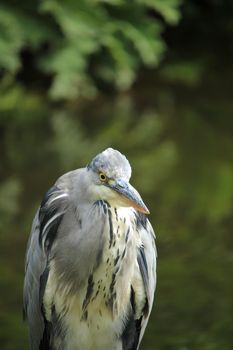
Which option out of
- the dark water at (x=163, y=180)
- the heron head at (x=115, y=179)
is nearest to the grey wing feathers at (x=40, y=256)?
the heron head at (x=115, y=179)

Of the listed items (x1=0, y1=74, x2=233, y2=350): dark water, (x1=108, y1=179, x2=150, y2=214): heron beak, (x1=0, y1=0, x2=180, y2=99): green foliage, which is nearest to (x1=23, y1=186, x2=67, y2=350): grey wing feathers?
(x1=108, y1=179, x2=150, y2=214): heron beak

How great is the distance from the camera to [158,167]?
9250 mm

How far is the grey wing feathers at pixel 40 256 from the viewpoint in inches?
185

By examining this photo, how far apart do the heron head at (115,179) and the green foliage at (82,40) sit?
6.12 meters

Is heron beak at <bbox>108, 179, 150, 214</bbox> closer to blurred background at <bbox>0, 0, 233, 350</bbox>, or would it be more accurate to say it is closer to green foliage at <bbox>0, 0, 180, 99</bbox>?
blurred background at <bbox>0, 0, 233, 350</bbox>

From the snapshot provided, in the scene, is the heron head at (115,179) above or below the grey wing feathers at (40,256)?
above

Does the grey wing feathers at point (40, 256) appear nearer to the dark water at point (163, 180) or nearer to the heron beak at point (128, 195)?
the heron beak at point (128, 195)

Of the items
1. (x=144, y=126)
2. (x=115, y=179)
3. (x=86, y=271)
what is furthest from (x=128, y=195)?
(x=144, y=126)

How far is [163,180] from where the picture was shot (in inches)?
352

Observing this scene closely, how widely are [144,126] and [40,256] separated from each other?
5870 millimetres

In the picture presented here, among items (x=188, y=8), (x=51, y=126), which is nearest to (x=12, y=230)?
(x=51, y=126)

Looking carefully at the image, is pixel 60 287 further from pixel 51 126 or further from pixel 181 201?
pixel 51 126

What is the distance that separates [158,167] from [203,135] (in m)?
1.16

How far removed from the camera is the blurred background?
673 cm
